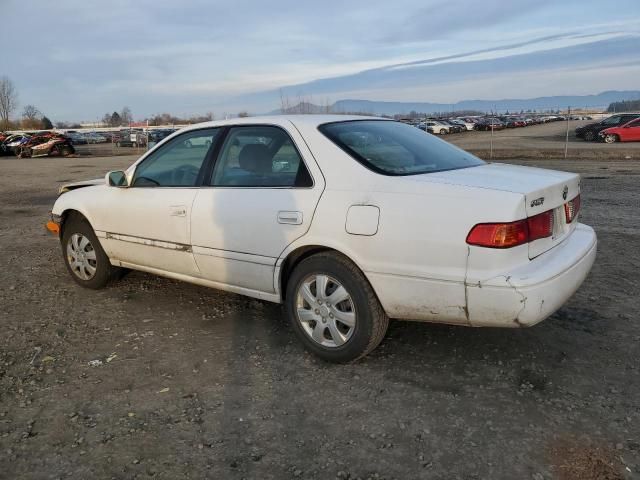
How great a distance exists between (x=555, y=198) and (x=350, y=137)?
1.36 meters

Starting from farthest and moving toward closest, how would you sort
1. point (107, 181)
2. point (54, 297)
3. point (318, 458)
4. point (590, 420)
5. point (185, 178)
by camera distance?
point (54, 297), point (107, 181), point (185, 178), point (590, 420), point (318, 458)

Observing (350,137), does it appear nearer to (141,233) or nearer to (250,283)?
(250,283)

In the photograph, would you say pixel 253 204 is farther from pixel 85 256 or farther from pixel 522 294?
pixel 85 256

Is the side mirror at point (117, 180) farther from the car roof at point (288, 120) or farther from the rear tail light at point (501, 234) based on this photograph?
the rear tail light at point (501, 234)

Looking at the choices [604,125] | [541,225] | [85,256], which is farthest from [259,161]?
[604,125]

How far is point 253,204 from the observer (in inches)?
151

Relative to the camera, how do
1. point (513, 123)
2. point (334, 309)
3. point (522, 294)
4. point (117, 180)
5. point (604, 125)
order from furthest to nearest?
1. point (513, 123)
2. point (604, 125)
3. point (117, 180)
4. point (334, 309)
5. point (522, 294)

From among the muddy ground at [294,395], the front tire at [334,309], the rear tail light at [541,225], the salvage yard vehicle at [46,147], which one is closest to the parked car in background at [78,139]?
the salvage yard vehicle at [46,147]

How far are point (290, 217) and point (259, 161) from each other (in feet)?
2.03

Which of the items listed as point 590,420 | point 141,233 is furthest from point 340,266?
point 141,233

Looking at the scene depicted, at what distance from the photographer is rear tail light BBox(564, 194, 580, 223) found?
3.62 metres

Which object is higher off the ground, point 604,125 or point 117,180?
point 117,180

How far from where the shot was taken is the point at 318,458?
271 centimetres

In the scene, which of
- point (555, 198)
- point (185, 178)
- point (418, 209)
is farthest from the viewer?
point (185, 178)
